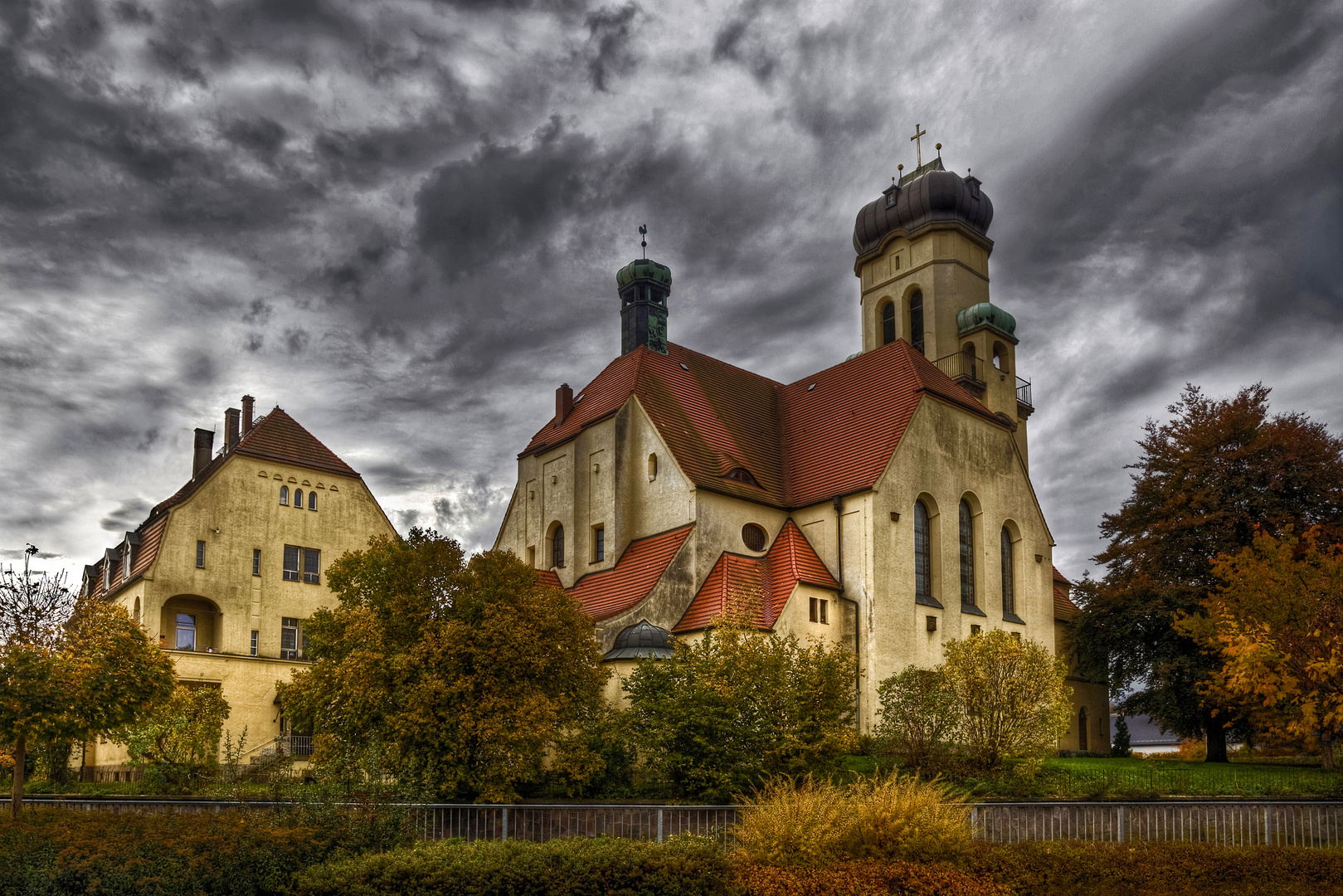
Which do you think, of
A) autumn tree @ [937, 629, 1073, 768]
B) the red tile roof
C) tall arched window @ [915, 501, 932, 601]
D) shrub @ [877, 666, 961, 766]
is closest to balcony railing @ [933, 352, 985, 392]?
tall arched window @ [915, 501, 932, 601]

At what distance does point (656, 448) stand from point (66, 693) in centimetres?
2147

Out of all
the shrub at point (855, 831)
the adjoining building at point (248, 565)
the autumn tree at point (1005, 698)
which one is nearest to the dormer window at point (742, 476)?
the autumn tree at point (1005, 698)

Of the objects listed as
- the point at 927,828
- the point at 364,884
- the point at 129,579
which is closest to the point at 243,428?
the point at 129,579

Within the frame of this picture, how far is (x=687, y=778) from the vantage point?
22.8 metres

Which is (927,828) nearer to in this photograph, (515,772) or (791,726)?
(791,726)

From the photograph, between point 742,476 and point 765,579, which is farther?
point 742,476

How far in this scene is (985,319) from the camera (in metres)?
53.3

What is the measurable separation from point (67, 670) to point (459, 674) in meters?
7.19

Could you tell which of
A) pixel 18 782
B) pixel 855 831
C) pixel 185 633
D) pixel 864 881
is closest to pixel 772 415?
pixel 185 633

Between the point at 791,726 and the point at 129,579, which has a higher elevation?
the point at 129,579

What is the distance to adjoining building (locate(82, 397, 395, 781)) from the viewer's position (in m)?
39.3

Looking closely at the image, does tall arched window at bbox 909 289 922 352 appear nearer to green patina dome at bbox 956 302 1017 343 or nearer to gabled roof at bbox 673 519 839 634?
green patina dome at bbox 956 302 1017 343

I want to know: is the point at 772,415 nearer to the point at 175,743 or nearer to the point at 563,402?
the point at 563,402

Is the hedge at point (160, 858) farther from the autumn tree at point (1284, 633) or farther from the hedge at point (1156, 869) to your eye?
the autumn tree at point (1284, 633)
